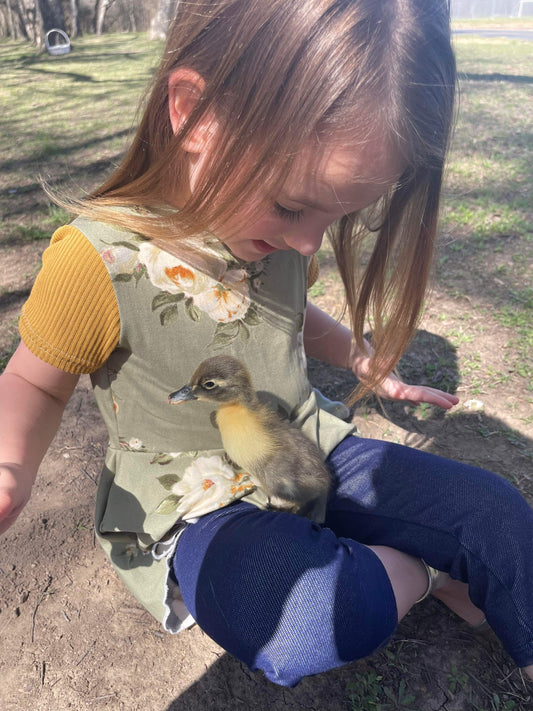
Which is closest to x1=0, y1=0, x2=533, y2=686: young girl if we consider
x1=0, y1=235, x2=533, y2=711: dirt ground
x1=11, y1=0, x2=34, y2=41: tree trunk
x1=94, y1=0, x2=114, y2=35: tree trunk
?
x1=0, y1=235, x2=533, y2=711: dirt ground

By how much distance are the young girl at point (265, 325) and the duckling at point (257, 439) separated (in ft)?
0.15

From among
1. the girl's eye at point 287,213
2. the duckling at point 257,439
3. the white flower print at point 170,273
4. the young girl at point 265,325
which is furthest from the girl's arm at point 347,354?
the girl's eye at point 287,213

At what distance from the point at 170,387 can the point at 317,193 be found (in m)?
0.53

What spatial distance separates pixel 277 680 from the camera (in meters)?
1.16

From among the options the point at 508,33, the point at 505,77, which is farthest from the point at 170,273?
the point at 508,33

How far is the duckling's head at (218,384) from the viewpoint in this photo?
1.23 meters

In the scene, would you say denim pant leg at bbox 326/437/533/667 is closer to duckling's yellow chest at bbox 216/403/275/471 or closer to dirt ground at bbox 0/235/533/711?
dirt ground at bbox 0/235/533/711

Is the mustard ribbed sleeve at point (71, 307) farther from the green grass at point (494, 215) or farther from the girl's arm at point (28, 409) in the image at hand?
the green grass at point (494, 215)

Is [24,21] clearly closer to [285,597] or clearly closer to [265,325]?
[265,325]

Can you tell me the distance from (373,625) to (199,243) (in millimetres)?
870

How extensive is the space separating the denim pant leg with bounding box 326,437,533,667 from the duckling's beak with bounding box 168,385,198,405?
0.47 metres

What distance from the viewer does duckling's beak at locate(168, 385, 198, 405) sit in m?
1.21

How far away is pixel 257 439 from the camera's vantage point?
130cm

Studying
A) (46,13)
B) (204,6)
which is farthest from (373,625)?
(46,13)
